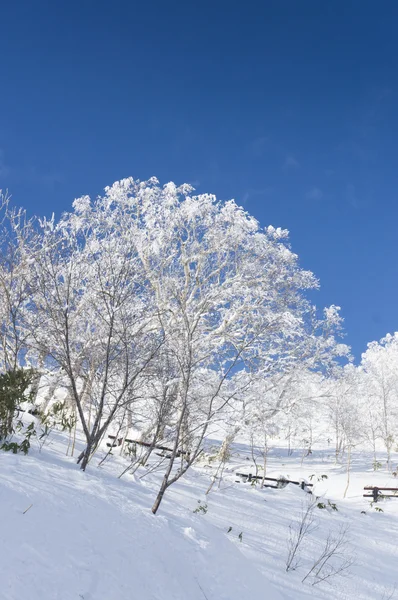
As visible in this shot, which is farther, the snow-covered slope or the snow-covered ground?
the snow-covered ground

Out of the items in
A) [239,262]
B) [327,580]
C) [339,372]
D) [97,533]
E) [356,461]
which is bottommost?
[327,580]

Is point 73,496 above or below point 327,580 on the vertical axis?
above

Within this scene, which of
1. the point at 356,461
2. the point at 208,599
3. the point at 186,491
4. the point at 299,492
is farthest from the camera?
the point at 356,461

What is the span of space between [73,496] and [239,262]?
517 inches

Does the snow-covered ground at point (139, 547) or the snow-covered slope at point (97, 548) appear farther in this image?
the snow-covered ground at point (139, 547)

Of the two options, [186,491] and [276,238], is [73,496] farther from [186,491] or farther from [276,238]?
[276,238]

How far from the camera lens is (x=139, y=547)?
14.2ft

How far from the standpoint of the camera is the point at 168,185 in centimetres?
1688

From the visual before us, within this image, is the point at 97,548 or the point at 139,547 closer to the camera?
the point at 97,548

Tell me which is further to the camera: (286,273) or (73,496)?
(286,273)

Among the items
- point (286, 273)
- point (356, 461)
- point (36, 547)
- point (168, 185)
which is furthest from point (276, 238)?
point (356, 461)

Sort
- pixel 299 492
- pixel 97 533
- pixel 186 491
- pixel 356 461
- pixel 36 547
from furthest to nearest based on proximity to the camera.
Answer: pixel 356 461
pixel 299 492
pixel 186 491
pixel 97 533
pixel 36 547

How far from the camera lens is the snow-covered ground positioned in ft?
10.5

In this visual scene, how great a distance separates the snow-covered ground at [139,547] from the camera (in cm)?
320
